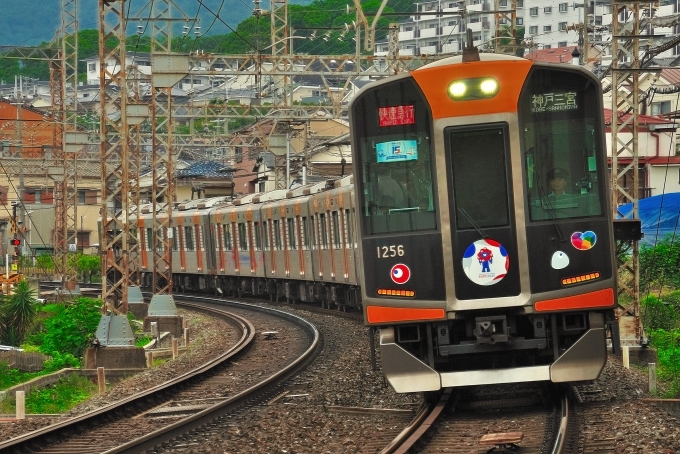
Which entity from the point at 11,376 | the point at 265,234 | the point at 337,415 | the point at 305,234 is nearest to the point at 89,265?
the point at 265,234

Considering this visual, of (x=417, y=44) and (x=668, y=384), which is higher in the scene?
(x=417, y=44)

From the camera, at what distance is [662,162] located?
1502 inches

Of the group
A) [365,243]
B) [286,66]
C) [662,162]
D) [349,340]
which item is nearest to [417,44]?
[662,162]

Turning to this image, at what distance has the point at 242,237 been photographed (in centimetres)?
3167

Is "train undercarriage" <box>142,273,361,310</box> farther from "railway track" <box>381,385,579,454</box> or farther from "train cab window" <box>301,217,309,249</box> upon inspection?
"railway track" <box>381,385,579,454</box>

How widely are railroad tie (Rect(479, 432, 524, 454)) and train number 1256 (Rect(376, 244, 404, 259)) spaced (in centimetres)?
186

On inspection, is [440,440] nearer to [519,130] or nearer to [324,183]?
[519,130]

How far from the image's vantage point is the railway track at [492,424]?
836 cm

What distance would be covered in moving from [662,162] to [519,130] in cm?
2970

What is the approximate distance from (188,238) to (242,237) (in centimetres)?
509

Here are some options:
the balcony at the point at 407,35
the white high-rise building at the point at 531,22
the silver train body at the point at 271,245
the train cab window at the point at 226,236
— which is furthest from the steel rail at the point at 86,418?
the balcony at the point at 407,35

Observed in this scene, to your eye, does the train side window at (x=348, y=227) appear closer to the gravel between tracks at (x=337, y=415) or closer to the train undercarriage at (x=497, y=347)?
the gravel between tracks at (x=337, y=415)

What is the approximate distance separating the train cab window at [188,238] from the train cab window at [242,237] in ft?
14.1

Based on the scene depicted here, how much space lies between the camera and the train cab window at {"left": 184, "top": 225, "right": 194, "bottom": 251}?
36.1m
